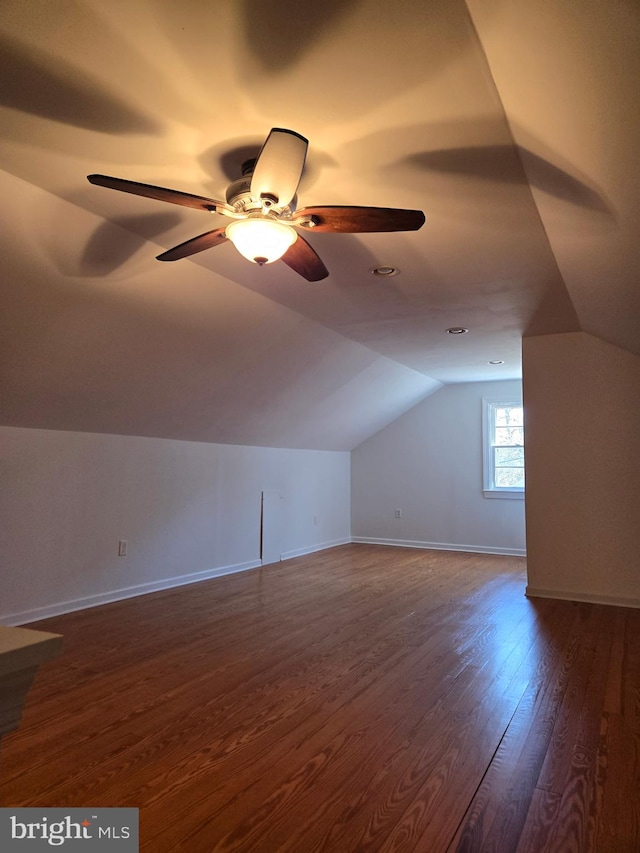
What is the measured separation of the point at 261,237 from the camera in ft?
6.82

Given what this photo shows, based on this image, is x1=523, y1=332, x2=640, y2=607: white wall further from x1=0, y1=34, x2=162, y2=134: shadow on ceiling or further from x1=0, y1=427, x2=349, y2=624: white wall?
x1=0, y1=34, x2=162, y2=134: shadow on ceiling

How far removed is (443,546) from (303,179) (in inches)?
236

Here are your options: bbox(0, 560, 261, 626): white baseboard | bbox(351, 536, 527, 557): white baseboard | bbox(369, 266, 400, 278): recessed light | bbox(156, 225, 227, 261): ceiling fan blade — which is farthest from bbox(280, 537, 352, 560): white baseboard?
bbox(156, 225, 227, 261): ceiling fan blade

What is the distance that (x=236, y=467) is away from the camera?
5738 millimetres

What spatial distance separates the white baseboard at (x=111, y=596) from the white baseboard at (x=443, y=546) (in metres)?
2.53

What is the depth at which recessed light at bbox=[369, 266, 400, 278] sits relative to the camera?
3.21 m

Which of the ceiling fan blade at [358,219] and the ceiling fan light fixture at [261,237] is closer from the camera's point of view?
the ceiling fan blade at [358,219]

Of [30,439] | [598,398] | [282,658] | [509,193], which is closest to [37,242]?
[30,439]

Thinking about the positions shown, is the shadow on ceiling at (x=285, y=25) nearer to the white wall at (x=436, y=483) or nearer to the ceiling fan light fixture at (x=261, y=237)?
the ceiling fan light fixture at (x=261, y=237)

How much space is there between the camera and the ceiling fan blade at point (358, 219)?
1.91m

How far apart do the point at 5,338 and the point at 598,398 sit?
171 inches
